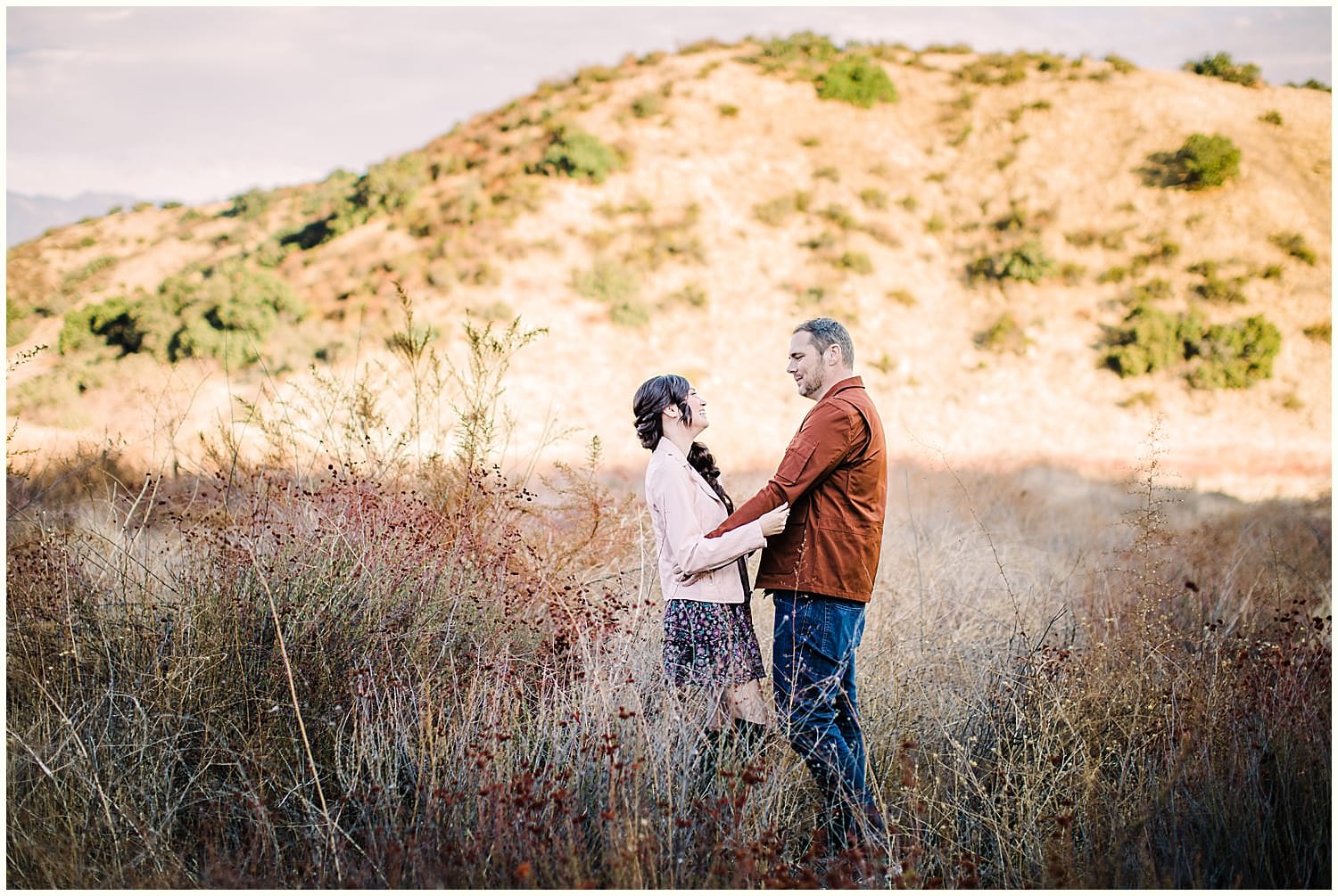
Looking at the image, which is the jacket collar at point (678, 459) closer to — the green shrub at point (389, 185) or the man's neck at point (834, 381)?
the man's neck at point (834, 381)

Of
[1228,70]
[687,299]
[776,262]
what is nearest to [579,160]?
[687,299]

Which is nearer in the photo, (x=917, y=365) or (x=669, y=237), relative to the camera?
(x=917, y=365)

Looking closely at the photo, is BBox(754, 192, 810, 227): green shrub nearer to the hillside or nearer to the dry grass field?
the hillside

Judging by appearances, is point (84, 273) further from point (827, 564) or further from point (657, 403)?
point (827, 564)

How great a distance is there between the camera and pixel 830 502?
3.62 meters

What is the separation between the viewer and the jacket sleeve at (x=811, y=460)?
3.53 meters

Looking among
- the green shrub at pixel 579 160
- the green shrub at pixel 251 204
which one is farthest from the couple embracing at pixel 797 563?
the green shrub at pixel 251 204

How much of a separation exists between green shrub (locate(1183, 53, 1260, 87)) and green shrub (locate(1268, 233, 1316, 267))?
8.59 meters

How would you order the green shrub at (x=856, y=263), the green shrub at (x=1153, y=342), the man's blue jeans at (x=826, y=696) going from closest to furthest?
1. the man's blue jeans at (x=826, y=696)
2. the green shrub at (x=1153, y=342)
3. the green shrub at (x=856, y=263)

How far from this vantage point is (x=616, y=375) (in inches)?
808

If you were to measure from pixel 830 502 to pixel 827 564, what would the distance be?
0.24 meters

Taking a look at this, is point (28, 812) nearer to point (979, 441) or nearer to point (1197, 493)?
point (1197, 493)

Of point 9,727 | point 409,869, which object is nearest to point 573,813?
point 409,869

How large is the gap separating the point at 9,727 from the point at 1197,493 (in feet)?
52.4
